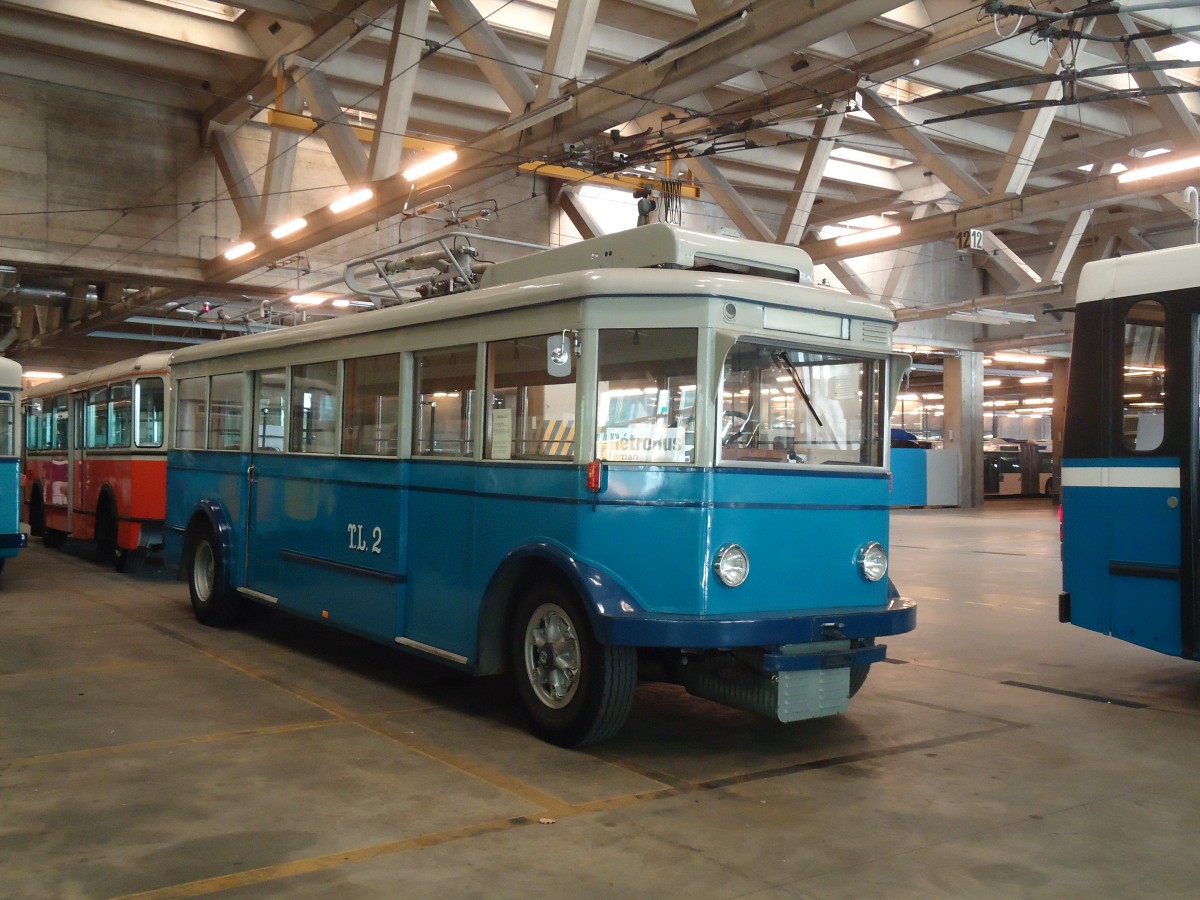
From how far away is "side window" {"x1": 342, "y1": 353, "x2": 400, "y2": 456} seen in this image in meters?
7.50

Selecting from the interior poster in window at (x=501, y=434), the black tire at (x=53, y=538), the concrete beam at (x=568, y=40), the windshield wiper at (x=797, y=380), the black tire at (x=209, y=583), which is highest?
the concrete beam at (x=568, y=40)

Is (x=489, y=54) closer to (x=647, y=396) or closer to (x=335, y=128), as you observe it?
(x=335, y=128)

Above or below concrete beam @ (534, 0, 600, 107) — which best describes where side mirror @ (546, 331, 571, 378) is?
below

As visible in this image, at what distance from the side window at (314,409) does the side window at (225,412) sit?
3.94 ft

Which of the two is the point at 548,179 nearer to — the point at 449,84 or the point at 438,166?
the point at 449,84

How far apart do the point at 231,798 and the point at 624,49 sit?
1416 centimetres

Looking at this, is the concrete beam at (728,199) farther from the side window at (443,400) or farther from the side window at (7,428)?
the side window at (443,400)

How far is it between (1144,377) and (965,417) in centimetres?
2792

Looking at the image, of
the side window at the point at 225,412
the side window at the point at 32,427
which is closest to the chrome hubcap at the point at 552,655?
the side window at the point at 225,412

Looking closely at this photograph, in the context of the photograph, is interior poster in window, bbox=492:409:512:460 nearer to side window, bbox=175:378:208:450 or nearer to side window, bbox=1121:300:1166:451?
side window, bbox=1121:300:1166:451

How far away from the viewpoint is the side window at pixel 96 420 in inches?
599

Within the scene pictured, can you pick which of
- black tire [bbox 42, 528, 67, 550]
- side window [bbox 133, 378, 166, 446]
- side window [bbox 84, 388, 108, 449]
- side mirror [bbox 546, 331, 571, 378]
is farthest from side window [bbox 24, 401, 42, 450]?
side mirror [bbox 546, 331, 571, 378]

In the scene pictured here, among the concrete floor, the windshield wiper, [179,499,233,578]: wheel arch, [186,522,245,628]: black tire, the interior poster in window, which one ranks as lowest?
the concrete floor

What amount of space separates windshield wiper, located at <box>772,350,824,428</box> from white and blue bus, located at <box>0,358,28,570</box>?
1023cm
